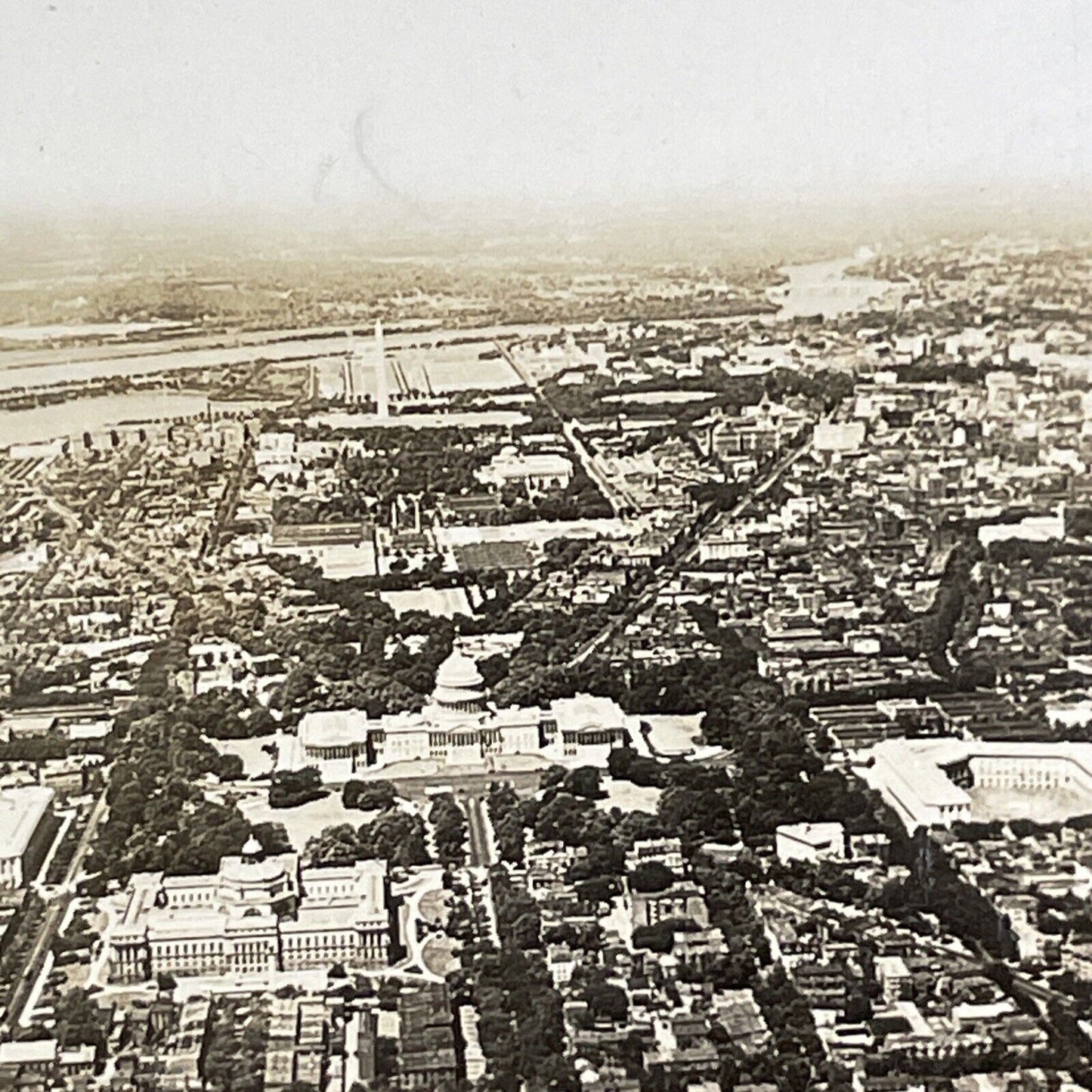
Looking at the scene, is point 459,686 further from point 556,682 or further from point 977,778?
point 977,778

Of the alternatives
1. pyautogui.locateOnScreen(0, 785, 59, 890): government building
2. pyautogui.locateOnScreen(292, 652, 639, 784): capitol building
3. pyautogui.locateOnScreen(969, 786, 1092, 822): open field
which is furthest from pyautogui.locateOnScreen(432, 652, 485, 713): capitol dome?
pyautogui.locateOnScreen(969, 786, 1092, 822): open field

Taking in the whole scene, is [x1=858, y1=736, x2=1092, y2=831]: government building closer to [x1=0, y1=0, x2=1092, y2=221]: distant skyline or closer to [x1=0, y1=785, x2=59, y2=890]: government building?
[x1=0, y1=0, x2=1092, y2=221]: distant skyline

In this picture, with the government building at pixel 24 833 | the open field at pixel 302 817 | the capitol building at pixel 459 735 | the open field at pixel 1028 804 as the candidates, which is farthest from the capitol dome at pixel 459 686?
the open field at pixel 1028 804

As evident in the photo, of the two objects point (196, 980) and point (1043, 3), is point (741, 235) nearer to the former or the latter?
point (1043, 3)

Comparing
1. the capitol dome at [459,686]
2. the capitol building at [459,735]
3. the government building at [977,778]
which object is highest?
the capitol dome at [459,686]

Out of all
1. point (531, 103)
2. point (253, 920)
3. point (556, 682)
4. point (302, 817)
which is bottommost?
point (253, 920)

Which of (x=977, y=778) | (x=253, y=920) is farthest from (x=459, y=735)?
(x=977, y=778)

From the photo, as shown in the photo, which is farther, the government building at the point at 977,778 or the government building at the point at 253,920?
the government building at the point at 977,778

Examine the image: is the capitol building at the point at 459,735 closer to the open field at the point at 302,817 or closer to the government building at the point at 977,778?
the open field at the point at 302,817
